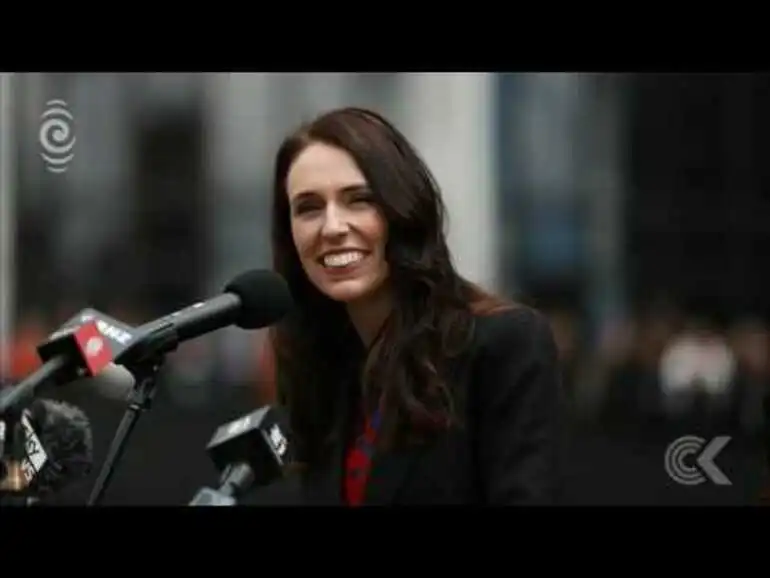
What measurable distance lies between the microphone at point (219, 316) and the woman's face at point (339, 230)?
61cm

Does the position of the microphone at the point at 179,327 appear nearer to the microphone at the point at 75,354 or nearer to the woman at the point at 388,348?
the microphone at the point at 75,354

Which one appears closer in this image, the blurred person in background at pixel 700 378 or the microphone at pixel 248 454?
the microphone at pixel 248 454

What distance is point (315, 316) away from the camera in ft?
9.73

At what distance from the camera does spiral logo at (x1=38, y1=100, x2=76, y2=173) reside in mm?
3531

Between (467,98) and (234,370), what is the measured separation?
2.96ft

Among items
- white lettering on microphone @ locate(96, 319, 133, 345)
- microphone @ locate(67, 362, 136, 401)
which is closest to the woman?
microphone @ locate(67, 362, 136, 401)

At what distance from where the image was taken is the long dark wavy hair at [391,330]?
2848mm

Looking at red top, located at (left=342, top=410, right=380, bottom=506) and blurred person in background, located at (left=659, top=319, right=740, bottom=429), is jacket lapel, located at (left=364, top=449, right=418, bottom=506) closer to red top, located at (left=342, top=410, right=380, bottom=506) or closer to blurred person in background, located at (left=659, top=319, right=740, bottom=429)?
red top, located at (left=342, top=410, right=380, bottom=506)

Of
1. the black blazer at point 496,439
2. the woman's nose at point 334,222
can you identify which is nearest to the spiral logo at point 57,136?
the woman's nose at point 334,222

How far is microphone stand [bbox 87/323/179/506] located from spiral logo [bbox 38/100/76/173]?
1.61m

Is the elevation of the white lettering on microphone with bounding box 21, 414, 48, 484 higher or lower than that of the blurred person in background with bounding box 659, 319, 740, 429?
higher

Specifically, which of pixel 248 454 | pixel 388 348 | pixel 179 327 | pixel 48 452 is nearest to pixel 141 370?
pixel 179 327

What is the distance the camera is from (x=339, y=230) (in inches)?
119
